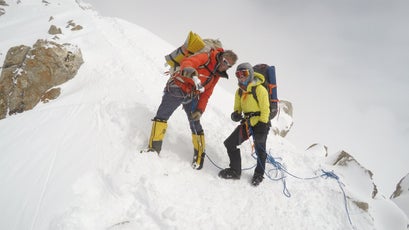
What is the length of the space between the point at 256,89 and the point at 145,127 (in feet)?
9.42

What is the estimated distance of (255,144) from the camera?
5594mm

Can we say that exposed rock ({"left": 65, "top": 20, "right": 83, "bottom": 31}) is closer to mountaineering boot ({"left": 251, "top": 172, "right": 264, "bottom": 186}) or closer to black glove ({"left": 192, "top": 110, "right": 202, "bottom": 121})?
black glove ({"left": 192, "top": 110, "right": 202, "bottom": 121})

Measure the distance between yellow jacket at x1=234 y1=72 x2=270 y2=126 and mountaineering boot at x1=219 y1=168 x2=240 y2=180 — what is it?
1.13 meters

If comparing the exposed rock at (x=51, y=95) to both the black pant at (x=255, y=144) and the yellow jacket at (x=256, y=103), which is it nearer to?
the black pant at (x=255, y=144)

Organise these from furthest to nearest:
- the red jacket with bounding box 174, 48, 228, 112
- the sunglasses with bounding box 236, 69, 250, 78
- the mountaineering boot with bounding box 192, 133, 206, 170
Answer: the mountaineering boot with bounding box 192, 133, 206, 170 → the red jacket with bounding box 174, 48, 228, 112 → the sunglasses with bounding box 236, 69, 250, 78

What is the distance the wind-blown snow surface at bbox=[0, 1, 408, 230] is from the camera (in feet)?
13.5

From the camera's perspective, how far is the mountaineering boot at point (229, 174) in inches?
221

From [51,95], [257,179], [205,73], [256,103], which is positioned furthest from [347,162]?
[51,95]

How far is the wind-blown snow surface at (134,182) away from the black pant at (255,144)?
1.26 ft

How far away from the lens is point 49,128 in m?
6.57

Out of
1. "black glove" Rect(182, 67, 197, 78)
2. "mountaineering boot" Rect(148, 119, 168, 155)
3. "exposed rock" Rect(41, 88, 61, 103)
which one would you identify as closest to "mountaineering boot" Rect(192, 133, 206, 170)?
"mountaineering boot" Rect(148, 119, 168, 155)

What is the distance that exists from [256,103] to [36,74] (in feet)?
31.8

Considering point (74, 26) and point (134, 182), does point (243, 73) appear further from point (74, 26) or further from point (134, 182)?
point (74, 26)

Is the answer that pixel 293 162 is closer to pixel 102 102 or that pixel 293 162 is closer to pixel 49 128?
pixel 102 102
